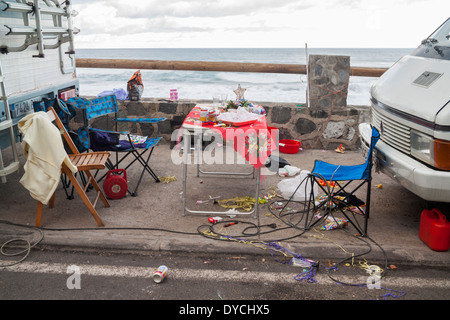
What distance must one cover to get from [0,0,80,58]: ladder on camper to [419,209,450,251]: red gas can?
4046 millimetres

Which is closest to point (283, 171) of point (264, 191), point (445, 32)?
point (264, 191)

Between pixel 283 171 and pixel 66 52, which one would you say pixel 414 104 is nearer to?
pixel 283 171

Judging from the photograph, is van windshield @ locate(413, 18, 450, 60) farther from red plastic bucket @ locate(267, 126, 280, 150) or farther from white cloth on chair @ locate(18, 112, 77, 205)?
white cloth on chair @ locate(18, 112, 77, 205)

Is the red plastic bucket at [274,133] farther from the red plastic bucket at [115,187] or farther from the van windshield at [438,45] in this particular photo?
the red plastic bucket at [115,187]

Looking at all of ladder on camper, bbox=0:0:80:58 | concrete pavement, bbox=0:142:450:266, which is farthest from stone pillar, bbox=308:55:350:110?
ladder on camper, bbox=0:0:80:58

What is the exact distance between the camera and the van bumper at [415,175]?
10.2 feet

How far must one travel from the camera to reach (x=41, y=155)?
354 cm

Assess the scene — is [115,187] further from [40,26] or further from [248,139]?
[40,26]

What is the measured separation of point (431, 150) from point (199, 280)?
2057 millimetres

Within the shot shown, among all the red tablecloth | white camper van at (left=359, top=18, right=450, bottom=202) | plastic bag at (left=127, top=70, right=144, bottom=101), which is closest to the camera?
white camper van at (left=359, top=18, right=450, bottom=202)

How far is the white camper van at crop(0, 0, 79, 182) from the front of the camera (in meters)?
3.79

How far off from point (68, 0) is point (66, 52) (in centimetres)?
64

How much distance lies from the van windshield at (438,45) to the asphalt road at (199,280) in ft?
6.46

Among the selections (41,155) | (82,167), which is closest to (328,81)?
(82,167)
